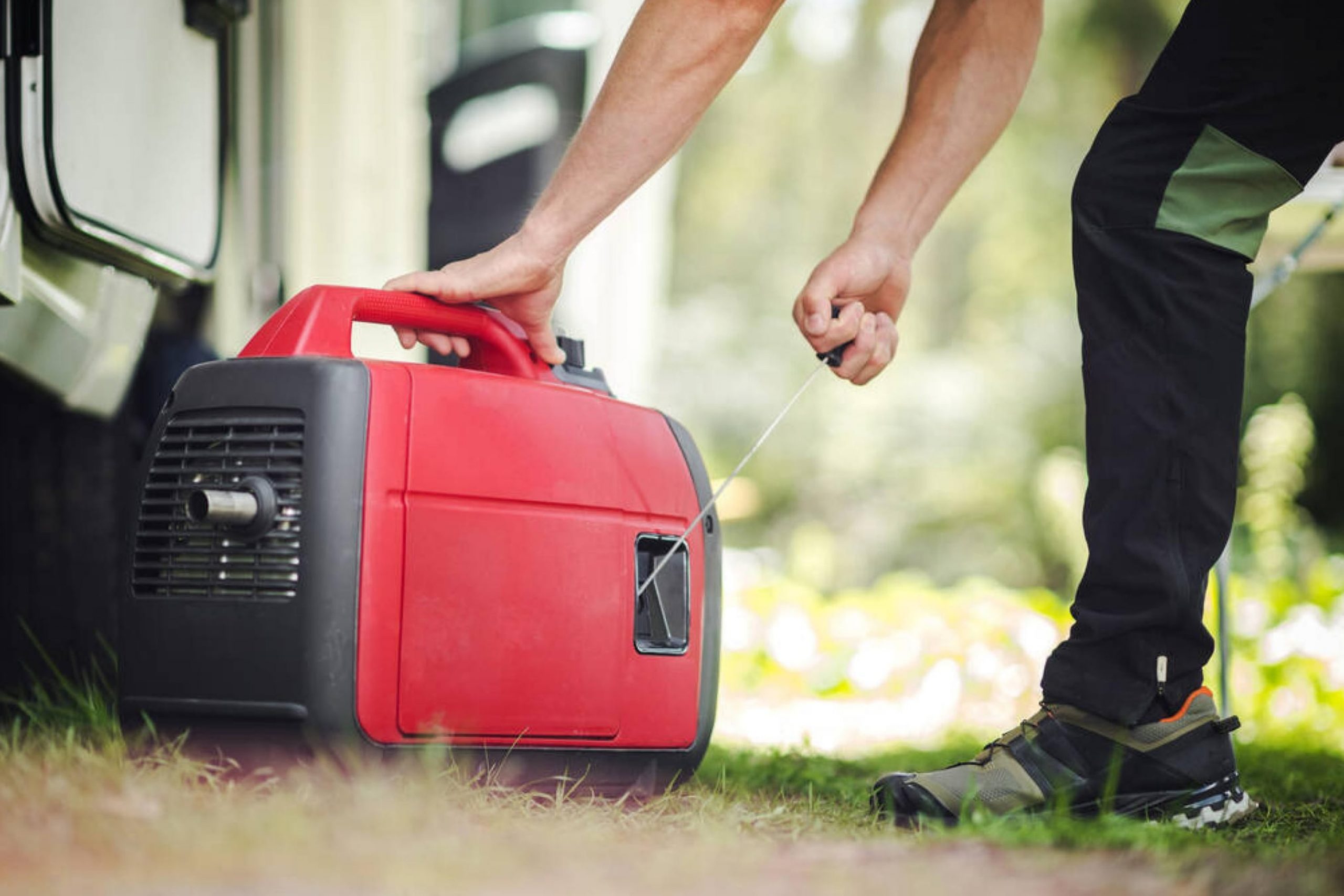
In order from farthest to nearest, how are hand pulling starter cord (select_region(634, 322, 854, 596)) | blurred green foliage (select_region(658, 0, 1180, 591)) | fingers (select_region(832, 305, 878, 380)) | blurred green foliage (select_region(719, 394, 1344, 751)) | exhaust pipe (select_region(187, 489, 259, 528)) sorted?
blurred green foliage (select_region(658, 0, 1180, 591)), blurred green foliage (select_region(719, 394, 1344, 751)), fingers (select_region(832, 305, 878, 380)), hand pulling starter cord (select_region(634, 322, 854, 596)), exhaust pipe (select_region(187, 489, 259, 528))

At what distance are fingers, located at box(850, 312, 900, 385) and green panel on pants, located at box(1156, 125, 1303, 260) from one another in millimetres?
359

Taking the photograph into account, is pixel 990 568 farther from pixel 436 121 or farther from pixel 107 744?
pixel 107 744

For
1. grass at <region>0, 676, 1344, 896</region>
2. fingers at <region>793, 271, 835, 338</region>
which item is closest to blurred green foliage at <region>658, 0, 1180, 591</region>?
fingers at <region>793, 271, 835, 338</region>

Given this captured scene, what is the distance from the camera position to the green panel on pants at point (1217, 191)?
1.32 m

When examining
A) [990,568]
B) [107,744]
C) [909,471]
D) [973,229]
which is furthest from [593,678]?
[973,229]

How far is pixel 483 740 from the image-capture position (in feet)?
4.22

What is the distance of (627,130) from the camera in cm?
134

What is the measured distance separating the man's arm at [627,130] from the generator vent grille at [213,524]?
0.22 m

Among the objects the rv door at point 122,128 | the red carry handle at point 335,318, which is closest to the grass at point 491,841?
the red carry handle at point 335,318

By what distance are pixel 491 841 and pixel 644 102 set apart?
2.42 feet

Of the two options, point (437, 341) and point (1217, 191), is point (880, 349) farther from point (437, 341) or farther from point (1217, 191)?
point (437, 341)

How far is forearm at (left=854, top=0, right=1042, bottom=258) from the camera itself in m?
1.59

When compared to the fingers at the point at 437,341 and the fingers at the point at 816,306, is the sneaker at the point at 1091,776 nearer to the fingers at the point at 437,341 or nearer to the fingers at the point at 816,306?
the fingers at the point at 816,306

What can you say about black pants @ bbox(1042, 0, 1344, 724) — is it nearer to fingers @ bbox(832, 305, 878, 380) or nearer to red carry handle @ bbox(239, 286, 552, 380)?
fingers @ bbox(832, 305, 878, 380)
